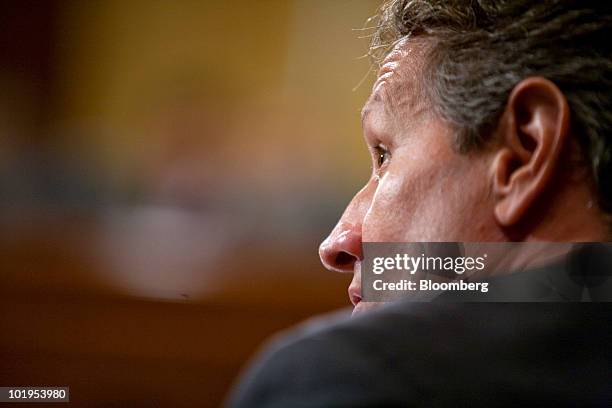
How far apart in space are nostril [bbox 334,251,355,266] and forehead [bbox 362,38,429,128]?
137 millimetres

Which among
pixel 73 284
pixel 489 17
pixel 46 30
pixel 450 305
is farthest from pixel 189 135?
pixel 450 305

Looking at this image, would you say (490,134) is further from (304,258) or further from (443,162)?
(304,258)

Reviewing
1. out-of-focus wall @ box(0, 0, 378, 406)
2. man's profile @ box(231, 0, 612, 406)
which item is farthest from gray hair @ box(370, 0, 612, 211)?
out-of-focus wall @ box(0, 0, 378, 406)

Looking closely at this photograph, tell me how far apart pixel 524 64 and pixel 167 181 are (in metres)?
1.56

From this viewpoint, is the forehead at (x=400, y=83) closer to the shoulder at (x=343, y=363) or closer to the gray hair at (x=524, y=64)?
the gray hair at (x=524, y=64)

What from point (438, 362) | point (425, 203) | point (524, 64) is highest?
point (524, 64)

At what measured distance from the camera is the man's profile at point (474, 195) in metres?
0.55

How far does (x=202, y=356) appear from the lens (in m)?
1.57

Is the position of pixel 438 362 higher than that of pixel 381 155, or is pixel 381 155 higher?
pixel 381 155

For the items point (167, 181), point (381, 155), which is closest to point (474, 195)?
point (381, 155)

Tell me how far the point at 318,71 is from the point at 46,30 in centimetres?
84

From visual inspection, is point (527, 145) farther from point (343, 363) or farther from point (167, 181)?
point (167, 181)

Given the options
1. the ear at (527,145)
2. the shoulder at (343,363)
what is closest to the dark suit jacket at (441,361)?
the shoulder at (343,363)

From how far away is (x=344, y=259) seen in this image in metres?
0.87
